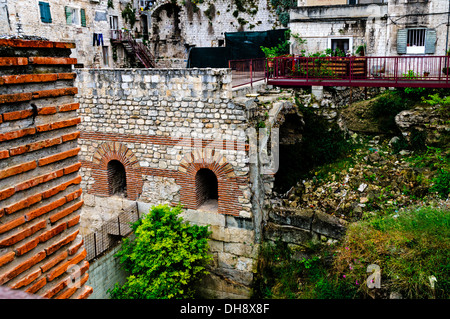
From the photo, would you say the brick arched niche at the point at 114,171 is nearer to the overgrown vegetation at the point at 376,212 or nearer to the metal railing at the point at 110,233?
the metal railing at the point at 110,233

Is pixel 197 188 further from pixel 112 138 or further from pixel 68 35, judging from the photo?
pixel 68 35

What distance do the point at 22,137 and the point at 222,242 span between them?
7.23m

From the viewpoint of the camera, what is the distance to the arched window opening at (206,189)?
998 centimetres

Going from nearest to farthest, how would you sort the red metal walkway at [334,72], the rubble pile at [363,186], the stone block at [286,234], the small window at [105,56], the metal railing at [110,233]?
the metal railing at [110,233] → the rubble pile at [363,186] → the stone block at [286,234] → the red metal walkway at [334,72] → the small window at [105,56]

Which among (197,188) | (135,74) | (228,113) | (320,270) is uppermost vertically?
(135,74)

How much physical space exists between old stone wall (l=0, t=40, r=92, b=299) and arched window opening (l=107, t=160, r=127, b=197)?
24.3 feet

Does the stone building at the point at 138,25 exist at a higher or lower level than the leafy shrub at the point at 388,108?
higher

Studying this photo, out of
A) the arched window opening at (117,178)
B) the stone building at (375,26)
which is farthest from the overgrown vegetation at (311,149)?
the stone building at (375,26)

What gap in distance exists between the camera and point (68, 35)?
2100cm

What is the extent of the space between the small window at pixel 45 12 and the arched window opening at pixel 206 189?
47.3ft

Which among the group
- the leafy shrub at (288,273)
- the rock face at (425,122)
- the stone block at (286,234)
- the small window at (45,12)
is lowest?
the leafy shrub at (288,273)

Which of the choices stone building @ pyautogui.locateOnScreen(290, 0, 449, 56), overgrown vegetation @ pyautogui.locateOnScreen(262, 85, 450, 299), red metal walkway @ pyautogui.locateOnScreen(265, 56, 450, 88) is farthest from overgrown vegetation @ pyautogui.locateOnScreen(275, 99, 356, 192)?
stone building @ pyautogui.locateOnScreen(290, 0, 449, 56)

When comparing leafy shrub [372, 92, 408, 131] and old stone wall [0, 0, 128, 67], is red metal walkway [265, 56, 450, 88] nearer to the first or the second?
leafy shrub [372, 92, 408, 131]
